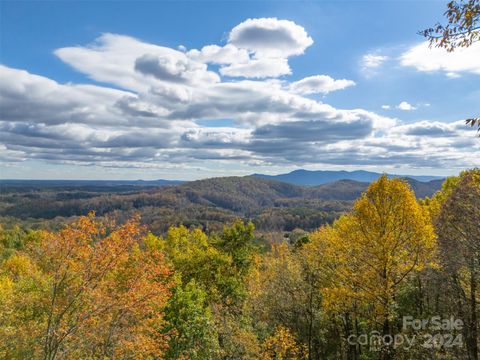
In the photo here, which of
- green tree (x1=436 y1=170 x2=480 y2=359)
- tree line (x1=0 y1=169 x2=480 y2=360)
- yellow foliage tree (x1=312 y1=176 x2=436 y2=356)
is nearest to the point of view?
tree line (x1=0 y1=169 x2=480 y2=360)

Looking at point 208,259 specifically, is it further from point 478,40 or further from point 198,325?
point 478,40

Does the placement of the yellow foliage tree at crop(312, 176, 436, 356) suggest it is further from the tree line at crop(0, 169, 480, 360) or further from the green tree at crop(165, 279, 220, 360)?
the green tree at crop(165, 279, 220, 360)

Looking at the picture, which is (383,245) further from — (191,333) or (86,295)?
(86,295)

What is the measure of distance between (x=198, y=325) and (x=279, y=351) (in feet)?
18.9

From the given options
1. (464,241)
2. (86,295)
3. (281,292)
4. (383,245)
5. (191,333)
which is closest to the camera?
(86,295)

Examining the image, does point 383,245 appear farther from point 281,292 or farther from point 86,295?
point 86,295

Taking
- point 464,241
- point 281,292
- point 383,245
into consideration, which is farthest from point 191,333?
point 464,241

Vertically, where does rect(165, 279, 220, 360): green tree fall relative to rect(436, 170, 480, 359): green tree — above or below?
below

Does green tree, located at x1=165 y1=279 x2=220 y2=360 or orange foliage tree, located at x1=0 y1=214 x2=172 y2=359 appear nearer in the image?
orange foliage tree, located at x1=0 y1=214 x2=172 y2=359

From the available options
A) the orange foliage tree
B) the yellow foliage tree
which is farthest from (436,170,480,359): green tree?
the orange foliage tree

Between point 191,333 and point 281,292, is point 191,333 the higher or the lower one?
the lower one

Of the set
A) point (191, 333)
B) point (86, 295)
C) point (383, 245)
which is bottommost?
point (191, 333)

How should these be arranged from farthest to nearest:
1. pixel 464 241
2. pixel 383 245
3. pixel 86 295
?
pixel 383 245
pixel 464 241
pixel 86 295

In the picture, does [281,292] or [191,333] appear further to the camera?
[281,292]
